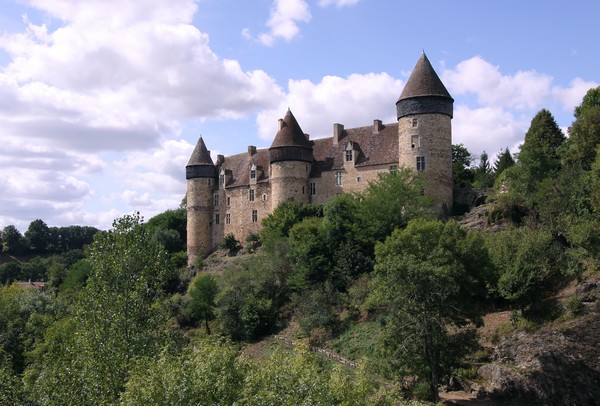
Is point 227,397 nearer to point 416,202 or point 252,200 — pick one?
point 416,202

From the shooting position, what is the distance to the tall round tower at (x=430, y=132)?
46.6m

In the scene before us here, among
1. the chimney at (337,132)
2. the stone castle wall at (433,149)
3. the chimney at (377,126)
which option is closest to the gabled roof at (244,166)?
the chimney at (337,132)

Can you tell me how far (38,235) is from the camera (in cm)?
11462

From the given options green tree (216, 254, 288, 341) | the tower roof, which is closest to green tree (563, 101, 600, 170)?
the tower roof

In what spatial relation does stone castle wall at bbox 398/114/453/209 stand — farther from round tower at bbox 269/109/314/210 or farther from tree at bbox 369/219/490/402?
tree at bbox 369/219/490/402

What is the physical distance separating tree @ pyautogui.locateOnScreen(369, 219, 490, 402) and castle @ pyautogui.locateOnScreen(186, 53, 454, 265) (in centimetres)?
1722

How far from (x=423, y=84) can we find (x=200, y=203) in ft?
82.0

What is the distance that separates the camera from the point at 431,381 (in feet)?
92.3

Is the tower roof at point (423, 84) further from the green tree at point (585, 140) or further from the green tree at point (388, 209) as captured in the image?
the green tree at point (585, 140)

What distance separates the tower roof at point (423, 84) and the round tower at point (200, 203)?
22204 mm

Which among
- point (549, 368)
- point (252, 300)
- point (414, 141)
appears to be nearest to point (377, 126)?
point (414, 141)

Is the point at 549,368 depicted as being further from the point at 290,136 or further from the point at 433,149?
the point at 290,136

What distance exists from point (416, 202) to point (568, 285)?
36.4 ft

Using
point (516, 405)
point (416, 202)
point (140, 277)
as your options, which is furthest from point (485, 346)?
point (140, 277)
